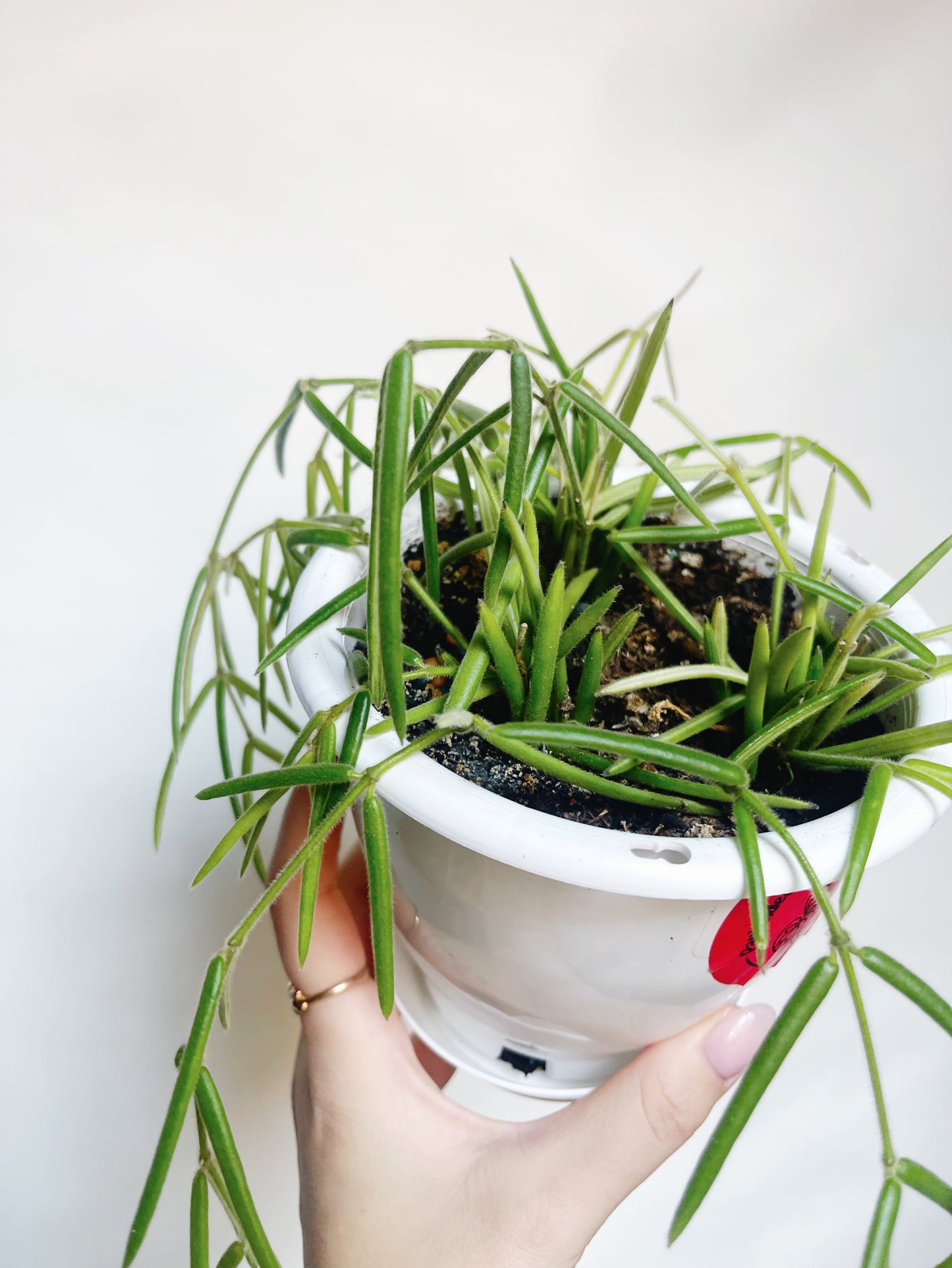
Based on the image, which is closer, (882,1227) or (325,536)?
(882,1227)

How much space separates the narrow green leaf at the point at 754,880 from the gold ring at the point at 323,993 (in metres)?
0.24

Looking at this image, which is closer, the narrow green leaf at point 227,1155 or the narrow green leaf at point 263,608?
the narrow green leaf at point 227,1155

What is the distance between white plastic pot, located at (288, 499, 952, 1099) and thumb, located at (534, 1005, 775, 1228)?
0.02 m

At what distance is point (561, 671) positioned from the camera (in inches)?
14.6

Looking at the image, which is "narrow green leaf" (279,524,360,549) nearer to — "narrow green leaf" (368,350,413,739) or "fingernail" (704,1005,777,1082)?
"narrow green leaf" (368,350,413,739)

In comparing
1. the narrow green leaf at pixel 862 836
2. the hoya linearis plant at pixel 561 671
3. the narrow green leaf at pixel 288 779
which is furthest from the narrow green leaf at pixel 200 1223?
the narrow green leaf at pixel 862 836

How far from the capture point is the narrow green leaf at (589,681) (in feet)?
1.14

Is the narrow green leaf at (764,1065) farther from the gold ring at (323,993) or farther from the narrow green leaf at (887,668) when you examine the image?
the gold ring at (323,993)

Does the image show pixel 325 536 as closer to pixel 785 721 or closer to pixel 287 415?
pixel 287 415

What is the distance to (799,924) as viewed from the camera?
15.3 inches

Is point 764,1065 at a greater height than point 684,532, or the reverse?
point 684,532

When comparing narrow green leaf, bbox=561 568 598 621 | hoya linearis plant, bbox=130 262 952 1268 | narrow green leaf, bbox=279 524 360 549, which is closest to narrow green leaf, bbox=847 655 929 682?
hoya linearis plant, bbox=130 262 952 1268

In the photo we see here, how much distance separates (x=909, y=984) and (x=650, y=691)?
0.52ft

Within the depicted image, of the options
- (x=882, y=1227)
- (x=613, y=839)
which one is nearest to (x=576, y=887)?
(x=613, y=839)
